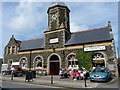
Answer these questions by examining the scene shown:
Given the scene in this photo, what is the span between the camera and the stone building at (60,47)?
1561 cm

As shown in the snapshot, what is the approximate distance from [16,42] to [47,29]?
337 inches

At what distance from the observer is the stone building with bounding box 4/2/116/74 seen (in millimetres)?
15609

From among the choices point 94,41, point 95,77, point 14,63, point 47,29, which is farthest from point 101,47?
point 14,63

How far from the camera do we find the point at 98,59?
614 inches

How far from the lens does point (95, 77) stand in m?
11.4

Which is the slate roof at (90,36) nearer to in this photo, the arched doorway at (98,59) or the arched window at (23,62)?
the arched doorway at (98,59)

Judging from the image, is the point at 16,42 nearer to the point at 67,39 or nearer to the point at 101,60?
the point at 67,39

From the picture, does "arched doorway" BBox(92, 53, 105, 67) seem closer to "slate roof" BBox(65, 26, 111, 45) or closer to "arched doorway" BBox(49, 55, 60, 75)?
"slate roof" BBox(65, 26, 111, 45)

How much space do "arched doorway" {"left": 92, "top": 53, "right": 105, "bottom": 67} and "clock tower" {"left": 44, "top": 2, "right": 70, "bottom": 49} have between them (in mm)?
5507

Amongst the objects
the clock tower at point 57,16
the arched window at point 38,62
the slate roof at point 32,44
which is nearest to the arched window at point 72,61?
the arched window at point 38,62

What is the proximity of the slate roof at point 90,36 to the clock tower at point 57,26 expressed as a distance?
1.45 meters

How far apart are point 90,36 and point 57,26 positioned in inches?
242

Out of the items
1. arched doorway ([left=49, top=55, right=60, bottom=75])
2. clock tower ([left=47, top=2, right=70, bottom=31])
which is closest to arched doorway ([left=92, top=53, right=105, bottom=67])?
arched doorway ([left=49, top=55, right=60, bottom=75])

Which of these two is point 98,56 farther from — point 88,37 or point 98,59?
point 88,37
